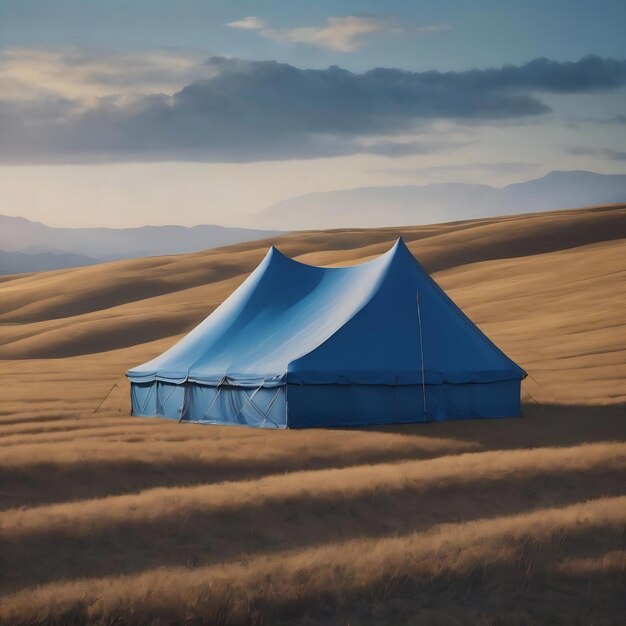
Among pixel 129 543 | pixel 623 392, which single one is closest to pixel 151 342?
pixel 623 392

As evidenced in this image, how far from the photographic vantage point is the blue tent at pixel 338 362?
21594mm

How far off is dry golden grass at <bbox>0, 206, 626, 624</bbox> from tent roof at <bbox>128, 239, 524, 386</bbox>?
4.24 feet

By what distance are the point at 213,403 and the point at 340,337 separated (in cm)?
327

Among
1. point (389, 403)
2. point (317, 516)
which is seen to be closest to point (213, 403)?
point (389, 403)

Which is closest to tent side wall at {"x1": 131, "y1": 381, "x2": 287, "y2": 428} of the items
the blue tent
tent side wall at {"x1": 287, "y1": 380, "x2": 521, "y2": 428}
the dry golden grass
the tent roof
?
the blue tent

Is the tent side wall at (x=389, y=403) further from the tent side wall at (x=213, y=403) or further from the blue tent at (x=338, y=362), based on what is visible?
the tent side wall at (x=213, y=403)

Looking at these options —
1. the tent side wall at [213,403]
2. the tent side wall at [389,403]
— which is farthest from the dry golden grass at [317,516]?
the tent side wall at [213,403]

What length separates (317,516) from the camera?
13.1 meters

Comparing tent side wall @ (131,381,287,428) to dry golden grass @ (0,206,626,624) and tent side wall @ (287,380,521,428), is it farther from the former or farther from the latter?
dry golden grass @ (0,206,626,624)

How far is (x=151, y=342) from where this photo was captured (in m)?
61.0

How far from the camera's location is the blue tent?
2159 centimetres

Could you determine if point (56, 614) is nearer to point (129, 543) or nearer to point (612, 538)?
point (129, 543)

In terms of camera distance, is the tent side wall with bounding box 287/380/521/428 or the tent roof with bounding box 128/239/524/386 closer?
the tent side wall with bounding box 287/380/521/428

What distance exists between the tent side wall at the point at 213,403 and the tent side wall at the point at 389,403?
1.67 ft
